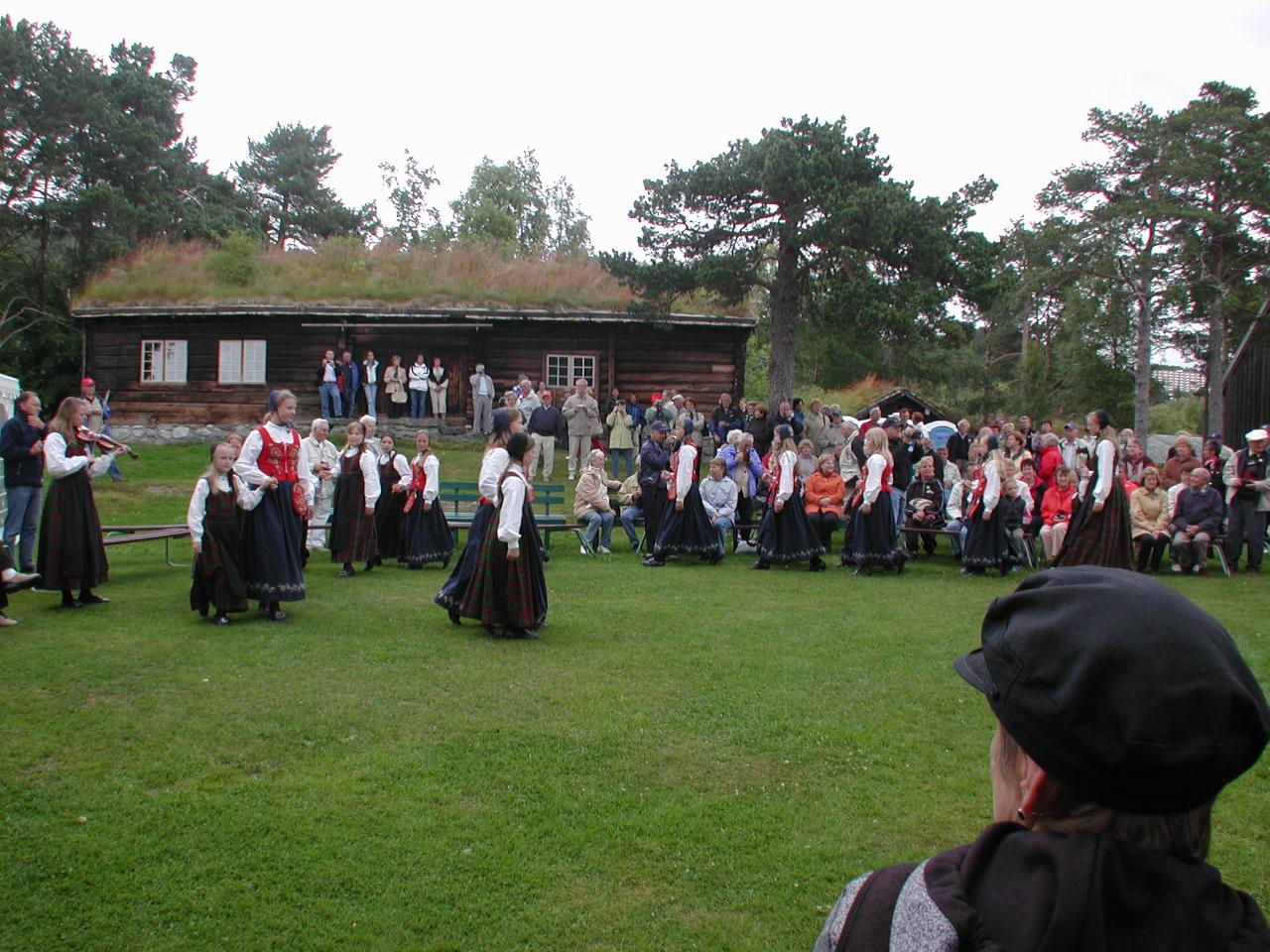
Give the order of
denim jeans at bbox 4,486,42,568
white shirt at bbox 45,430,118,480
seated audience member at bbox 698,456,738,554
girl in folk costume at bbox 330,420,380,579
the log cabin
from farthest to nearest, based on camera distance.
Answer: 1. the log cabin
2. seated audience member at bbox 698,456,738,554
3. girl in folk costume at bbox 330,420,380,579
4. denim jeans at bbox 4,486,42,568
5. white shirt at bbox 45,430,118,480

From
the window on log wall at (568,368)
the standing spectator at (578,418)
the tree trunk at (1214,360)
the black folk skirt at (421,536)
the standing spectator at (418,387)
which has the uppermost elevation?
the tree trunk at (1214,360)

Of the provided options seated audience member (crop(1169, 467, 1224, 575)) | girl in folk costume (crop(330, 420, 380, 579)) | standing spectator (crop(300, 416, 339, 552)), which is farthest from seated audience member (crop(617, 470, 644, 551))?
seated audience member (crop(1169, 467, 1224, 575))

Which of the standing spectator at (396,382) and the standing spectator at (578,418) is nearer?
the standing spectator at (578,418)

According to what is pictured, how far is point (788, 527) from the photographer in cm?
1317

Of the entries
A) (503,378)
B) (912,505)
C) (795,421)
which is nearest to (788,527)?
(912,505)

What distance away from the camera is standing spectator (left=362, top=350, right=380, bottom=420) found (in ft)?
82.0

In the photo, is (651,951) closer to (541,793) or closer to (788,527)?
(541,793)

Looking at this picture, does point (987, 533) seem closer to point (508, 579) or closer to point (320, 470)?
point (508, 579)

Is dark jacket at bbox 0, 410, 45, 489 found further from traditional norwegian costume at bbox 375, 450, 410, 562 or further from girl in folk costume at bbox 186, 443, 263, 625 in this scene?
traditional norwegian costume at bbox 375, 450, 410, 562

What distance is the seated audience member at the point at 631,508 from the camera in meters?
14.4

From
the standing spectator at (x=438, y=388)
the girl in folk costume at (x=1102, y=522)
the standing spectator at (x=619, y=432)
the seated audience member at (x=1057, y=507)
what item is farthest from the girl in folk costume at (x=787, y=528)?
the standing spectator at (x=438, y=388)

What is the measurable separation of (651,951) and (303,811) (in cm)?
189

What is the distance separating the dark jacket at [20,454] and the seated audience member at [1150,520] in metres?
13.0

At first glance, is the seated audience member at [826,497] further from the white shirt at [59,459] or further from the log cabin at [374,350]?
the log cabin at [374,350]
